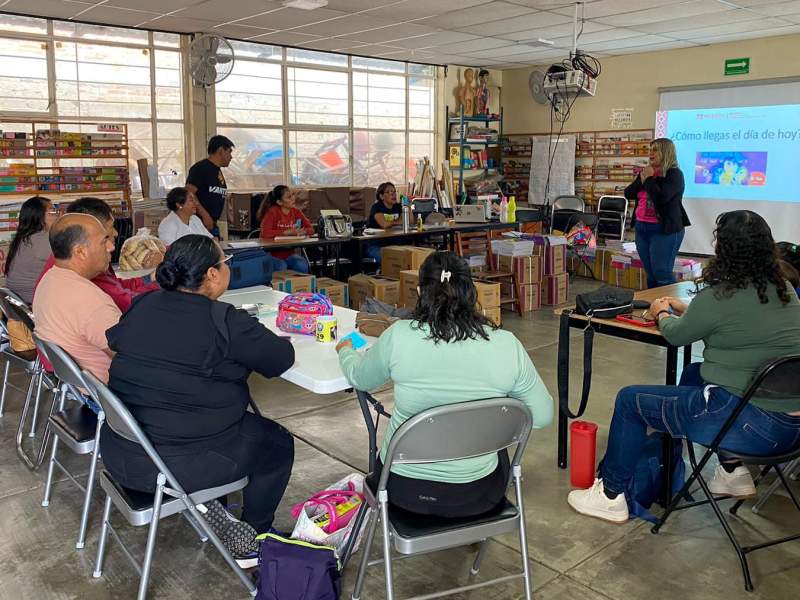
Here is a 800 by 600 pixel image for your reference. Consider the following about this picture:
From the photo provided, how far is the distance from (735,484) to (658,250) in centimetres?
332

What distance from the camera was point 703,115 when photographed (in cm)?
892

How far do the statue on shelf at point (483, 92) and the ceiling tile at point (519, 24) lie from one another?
9.42ft

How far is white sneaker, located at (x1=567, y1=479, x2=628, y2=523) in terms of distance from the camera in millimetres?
2864

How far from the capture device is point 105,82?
7887mm

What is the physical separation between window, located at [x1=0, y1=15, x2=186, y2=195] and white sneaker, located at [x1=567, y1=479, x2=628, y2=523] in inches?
259

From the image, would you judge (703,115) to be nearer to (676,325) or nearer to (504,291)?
(504,291)

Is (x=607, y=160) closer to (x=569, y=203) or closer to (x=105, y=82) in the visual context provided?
(x=569, y=203)

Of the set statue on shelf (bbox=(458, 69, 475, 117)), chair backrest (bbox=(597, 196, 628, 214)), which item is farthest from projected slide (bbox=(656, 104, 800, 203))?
statue on shelf (bbox=(458, 69, 475, 117))

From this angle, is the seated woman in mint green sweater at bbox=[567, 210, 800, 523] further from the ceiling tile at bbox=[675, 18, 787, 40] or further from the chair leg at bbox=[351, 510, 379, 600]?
the ceiling tile at bbox=[675, 18, 787, 40]

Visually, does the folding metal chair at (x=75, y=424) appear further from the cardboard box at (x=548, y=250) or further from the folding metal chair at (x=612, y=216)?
the folding metal chair at (x=612, y=216)

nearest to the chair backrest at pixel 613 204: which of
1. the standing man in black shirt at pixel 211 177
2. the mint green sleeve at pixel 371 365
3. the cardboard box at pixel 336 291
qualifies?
the cardboard box at pixel 336 291

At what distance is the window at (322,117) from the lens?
353 inches

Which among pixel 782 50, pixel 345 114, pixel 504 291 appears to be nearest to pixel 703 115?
pixel 782 50

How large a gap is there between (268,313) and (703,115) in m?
7.48
